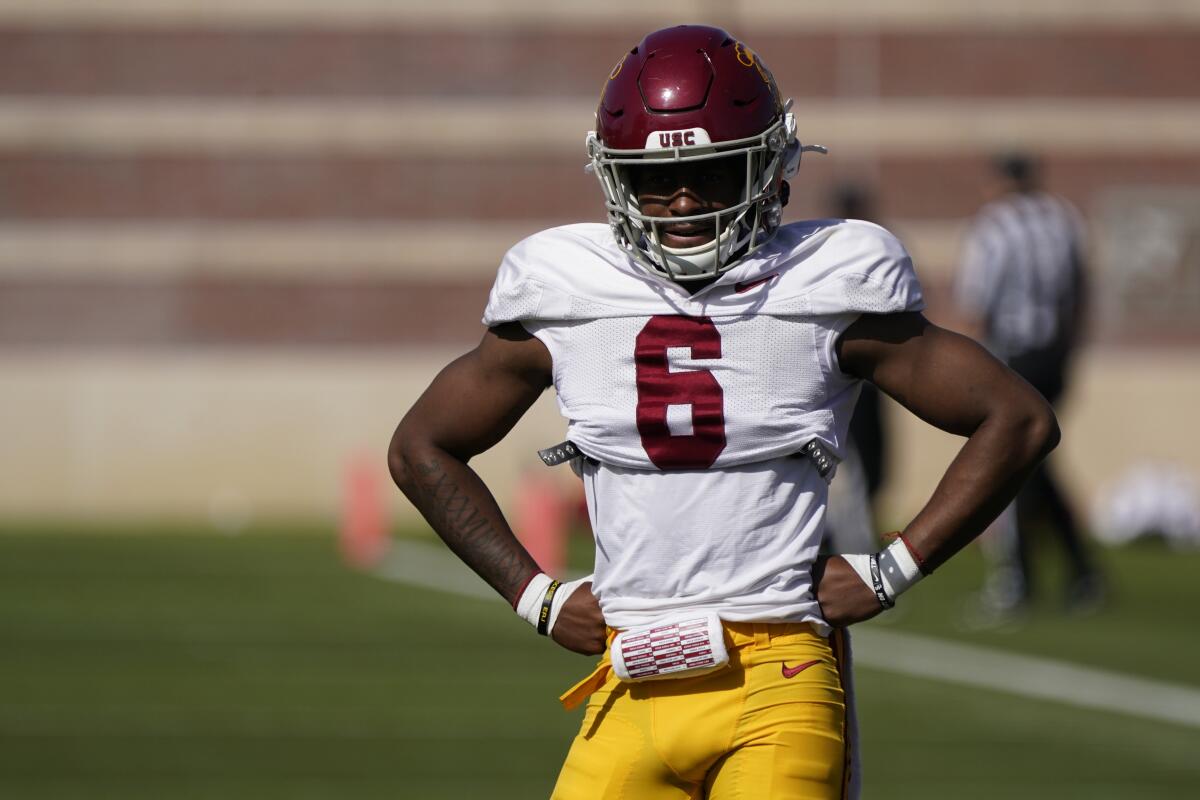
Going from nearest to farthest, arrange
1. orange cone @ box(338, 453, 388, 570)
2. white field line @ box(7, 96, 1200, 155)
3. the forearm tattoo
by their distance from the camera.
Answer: the forearm tattoo
orange cone @ box(338, 453, 388, 570)
white field line @ box(7, 96, 1200, 155)

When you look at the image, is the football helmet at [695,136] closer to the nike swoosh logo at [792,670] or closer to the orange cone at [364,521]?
the nike swoosh logo at [792,670]

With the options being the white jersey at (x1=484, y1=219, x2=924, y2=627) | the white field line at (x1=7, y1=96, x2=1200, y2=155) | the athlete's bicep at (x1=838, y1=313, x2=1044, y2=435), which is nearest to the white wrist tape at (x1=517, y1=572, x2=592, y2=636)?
the white jersey at (x1=484, y1=219, x2=924, y2=627)

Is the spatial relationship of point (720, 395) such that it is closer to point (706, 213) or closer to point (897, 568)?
point (706, 213)

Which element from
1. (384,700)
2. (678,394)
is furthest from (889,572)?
(384,700)

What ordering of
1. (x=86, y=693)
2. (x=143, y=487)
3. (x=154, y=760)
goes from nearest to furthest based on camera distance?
(x=154, y=760) < (x=86, y=693) < (x=143, y=487)

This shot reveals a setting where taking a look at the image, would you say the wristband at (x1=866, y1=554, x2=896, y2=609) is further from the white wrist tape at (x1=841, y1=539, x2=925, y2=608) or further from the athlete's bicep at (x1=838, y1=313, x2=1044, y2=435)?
the athlete's bicep at (x1=838, y1=313, x2=1044, y2=435)

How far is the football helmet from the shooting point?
3438mm

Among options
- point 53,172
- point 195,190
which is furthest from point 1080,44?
point 53,172

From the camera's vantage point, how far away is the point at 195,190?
1916 cm

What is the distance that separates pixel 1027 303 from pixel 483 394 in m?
6.76

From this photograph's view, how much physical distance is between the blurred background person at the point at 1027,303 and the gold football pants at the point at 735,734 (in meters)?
6.57

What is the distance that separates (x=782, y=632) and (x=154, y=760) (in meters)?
3.98

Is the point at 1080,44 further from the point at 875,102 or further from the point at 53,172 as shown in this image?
the point at 53,172

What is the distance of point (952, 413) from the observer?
11.6 feet
